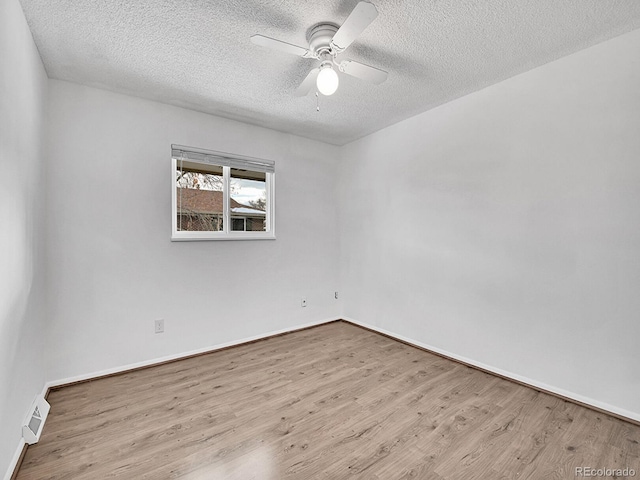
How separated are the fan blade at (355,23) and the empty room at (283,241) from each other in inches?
0.5

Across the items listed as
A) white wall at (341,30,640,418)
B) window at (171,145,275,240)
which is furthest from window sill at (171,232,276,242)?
white wall at (341,30,640,418)

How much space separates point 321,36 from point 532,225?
6.71ft

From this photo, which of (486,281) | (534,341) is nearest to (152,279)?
(486,281)

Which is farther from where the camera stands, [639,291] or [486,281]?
[486,281]

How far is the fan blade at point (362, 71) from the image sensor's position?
6.18ft

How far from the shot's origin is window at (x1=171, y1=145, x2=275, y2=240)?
292cm

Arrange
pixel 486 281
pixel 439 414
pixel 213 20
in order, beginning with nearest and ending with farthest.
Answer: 1. pixel 213 20
2. pixel 439 414
3. pixel 486 281

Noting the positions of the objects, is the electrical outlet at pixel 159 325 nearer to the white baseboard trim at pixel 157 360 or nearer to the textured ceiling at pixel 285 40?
the white baseboard trim at pixel 157 360

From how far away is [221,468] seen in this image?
1.51 metres

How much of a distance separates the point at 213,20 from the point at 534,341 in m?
3.14

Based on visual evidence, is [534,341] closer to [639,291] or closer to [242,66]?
[639,291]

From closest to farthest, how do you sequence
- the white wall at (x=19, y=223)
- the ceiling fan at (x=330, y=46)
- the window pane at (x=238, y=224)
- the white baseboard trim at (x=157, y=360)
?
the white wall at (x=19, y=223) → the ceiling fan at (x=330, y=46) → the white baseboard trim at (x=157, y=360) → the window pane at (x=238, y=224)

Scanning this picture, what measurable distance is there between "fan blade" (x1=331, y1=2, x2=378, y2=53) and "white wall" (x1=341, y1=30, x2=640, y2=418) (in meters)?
1.60

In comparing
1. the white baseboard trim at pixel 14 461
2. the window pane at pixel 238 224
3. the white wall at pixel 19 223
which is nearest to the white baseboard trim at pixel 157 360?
the white wall at pixel 19 223
